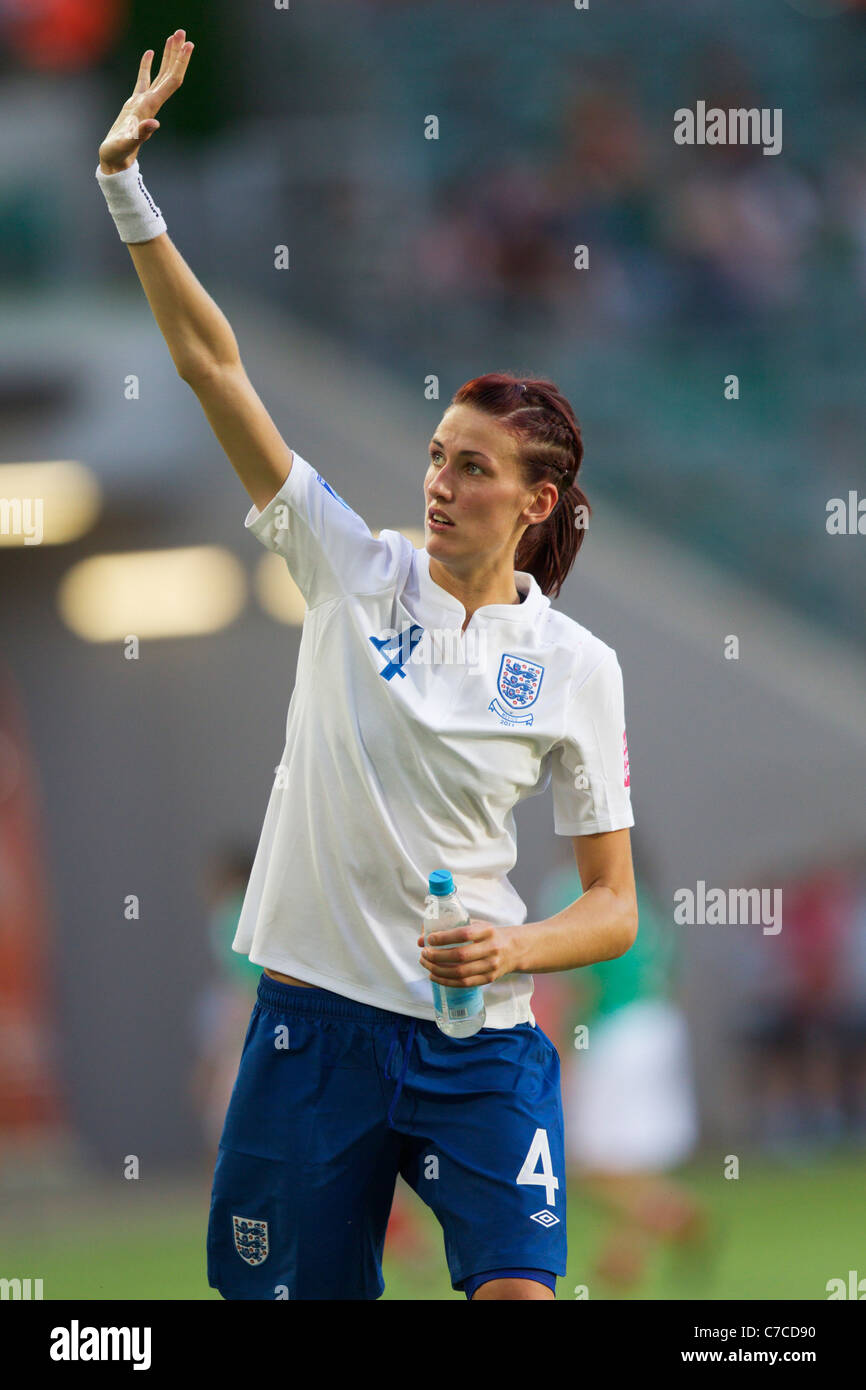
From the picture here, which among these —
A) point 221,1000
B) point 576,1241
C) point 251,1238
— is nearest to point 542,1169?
point 251,1238

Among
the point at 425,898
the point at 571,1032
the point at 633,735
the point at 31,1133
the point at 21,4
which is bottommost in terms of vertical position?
the point at 31,1133

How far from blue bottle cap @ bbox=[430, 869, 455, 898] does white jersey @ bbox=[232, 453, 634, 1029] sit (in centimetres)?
13

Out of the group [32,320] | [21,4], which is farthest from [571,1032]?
[21,4]

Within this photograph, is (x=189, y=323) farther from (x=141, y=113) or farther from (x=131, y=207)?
(x=141, y=113)

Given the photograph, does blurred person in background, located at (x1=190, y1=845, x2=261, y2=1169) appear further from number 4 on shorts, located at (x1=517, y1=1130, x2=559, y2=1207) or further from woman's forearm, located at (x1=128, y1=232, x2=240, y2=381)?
woman's forearm, located at (x1=128, y1=232, x2=240, y2=381)

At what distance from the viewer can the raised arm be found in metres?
3.35

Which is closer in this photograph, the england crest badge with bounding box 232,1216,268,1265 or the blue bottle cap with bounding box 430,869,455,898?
the blue bottle cap with bounding box 430,869,455,898

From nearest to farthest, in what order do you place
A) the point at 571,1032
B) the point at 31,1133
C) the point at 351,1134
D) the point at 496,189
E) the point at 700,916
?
the point at 351,1134 < the point at 571,1032 < the point at 31,1133 < the point at 700,916 < the point at 496,189

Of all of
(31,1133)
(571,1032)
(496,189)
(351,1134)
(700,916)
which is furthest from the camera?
(496,189)

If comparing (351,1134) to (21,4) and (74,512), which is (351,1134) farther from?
(21,4)

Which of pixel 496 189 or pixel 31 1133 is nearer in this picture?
pixel 31 1133

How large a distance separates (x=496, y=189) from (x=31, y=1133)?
724 centimetres

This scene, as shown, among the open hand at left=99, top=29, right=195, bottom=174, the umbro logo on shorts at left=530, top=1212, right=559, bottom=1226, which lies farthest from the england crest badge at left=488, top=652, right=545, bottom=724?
the open hand at left=99, top=29, right=195, bottom=174
